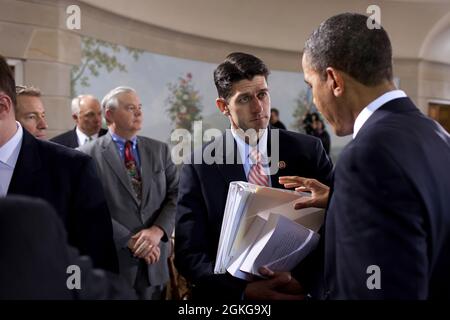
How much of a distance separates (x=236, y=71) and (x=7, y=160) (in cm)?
88

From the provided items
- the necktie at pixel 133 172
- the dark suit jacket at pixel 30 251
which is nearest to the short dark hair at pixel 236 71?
the dark suit jacket at pixel 30 251

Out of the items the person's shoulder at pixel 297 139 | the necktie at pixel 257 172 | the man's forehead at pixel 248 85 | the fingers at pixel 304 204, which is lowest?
the fingers at pixel 304 204

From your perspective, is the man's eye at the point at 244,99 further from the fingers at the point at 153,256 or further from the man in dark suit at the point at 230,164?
the fingers at the point at 153,256

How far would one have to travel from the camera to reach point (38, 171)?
1547 mm

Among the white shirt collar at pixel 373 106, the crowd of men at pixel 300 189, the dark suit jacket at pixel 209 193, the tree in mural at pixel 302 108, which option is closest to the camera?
the crowd of men at pixel 300 189

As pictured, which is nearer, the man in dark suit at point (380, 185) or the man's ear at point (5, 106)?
the man in dark suit at point (380, 185)

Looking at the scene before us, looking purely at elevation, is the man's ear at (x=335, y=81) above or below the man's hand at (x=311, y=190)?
above

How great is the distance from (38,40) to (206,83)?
2.53 m

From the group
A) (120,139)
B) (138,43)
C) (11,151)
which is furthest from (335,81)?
(138,43)

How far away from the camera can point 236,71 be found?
79.7 inches

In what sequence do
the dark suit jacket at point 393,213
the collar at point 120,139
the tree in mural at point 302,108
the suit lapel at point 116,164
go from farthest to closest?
1. the tree in mural at point 302,108
2. the collar at point 120,139
3. the suit lapel at point 116,164
4. the dark suit jacket at point 393,213

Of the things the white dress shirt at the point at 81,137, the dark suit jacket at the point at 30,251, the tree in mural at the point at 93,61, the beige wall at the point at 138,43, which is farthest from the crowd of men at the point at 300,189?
the tree in mural at the point at 93,61

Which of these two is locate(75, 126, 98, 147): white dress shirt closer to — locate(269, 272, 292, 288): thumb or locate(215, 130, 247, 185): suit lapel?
locate(215, 130, 247, 185): suit lapel

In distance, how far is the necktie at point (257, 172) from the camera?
192 centimetres
